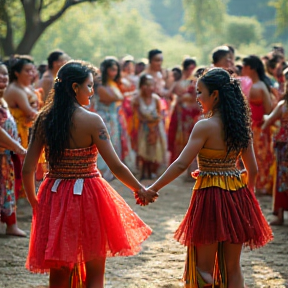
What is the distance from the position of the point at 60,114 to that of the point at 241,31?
173 ft

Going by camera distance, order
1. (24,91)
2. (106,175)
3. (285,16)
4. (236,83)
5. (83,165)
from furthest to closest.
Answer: (285,16) → (106,175) → (24,91) → (236,83) → (83,165)

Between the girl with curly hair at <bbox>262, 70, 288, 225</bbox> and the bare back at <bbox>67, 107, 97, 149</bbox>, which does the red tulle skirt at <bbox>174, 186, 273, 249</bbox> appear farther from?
the girl with curly hair at <bbox>262, 70, 288, 225</bbox>

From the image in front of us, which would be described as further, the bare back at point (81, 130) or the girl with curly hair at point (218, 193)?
the girl with curly hair at point (218, 193)

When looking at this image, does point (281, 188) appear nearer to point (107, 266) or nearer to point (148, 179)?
point (107, 266)

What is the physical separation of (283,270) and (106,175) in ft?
16.2

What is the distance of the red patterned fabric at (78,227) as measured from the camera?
3.87 meters

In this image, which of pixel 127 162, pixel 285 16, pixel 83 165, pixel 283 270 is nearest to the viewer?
pixel 83 165

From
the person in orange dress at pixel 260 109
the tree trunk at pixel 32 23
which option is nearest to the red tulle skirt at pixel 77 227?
the person in orange dress at pixel 260 109

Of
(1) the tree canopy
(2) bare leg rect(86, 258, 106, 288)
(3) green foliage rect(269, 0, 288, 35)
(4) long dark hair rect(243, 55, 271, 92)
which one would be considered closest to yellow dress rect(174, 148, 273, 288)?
(2) bare leg rect(86, 258, 106, 288)

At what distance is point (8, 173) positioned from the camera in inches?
261

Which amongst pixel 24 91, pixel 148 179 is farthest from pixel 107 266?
pixel 148 179

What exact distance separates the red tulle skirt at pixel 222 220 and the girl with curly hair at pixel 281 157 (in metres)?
2.65

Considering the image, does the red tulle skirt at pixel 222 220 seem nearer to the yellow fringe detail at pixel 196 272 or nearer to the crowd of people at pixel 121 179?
the crowd of people at pixel 121 179

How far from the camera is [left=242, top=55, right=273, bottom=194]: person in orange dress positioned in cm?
832
